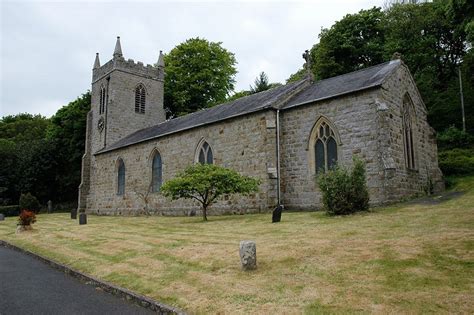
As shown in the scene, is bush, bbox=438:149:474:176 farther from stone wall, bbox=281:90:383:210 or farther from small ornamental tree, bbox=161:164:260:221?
small ornamental tree, bbox=161:164:260:221

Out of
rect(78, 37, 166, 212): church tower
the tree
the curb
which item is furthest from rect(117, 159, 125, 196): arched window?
the curb

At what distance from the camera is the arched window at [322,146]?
18.8m

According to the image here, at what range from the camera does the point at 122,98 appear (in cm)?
3653

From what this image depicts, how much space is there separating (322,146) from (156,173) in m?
13.7

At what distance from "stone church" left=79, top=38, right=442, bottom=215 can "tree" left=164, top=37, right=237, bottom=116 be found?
57.1ft

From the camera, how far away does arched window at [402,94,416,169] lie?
63.0ft

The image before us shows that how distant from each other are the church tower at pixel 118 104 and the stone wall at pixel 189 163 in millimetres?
1540

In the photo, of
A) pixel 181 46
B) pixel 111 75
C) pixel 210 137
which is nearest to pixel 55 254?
pixel 210 137

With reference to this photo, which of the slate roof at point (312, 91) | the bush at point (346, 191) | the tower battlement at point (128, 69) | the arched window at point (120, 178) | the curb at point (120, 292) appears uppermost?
the tower battlement at point (128, 69)

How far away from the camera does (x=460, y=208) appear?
1285 cm

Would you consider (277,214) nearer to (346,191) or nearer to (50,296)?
(346,191)

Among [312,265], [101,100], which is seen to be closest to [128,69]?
[101,100]

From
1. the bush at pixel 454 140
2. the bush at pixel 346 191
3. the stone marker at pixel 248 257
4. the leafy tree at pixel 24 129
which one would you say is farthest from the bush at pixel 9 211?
the bush at pixel 454 140

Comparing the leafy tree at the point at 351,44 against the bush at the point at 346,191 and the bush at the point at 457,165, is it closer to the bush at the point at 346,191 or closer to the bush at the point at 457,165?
the bush at the point at 457,165
